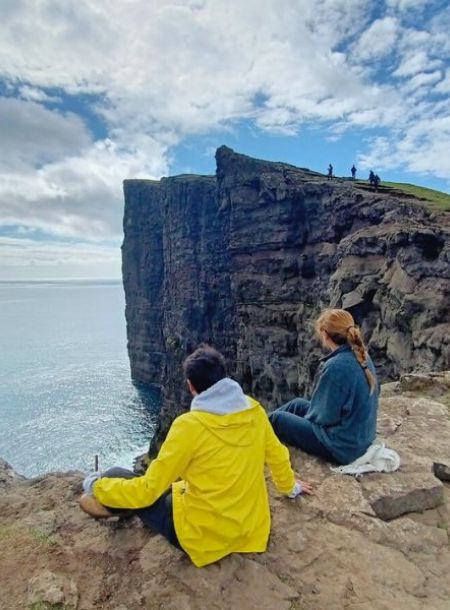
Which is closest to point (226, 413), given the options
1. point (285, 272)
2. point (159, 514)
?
point (159, 514)

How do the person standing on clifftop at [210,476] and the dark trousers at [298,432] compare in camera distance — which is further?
the dark trousers at [298,432]

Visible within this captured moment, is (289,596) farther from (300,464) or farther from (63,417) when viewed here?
(63,417)

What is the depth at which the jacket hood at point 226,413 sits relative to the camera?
4250 mm

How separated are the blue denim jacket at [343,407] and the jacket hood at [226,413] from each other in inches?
77.2

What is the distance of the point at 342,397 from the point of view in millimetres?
5949

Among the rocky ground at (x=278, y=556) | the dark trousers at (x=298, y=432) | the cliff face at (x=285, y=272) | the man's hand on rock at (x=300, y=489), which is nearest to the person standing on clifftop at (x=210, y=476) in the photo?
the rocky ground at (x=278, y=556)

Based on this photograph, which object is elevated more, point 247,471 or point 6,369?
point 247,471

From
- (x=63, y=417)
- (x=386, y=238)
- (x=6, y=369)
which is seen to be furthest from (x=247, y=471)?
(x=6, y=369)

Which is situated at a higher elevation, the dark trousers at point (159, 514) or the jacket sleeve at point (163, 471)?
the jacket sleeve at point (163, 471)

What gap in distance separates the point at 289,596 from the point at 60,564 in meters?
2.45

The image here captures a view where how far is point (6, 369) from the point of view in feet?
357

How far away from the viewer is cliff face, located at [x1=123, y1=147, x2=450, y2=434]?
86.1 ft

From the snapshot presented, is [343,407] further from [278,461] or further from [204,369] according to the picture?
[204,369]

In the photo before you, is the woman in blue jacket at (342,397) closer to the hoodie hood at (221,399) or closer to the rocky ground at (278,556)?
the rocky ground at (278,556)
